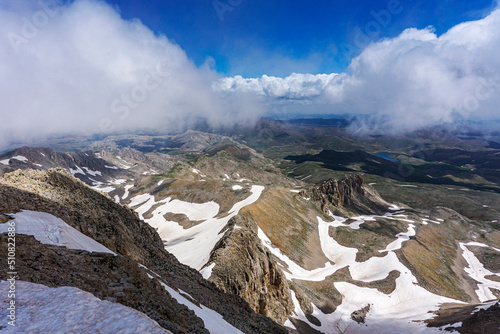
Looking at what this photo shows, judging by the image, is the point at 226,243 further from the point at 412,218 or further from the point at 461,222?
the point at 461,222

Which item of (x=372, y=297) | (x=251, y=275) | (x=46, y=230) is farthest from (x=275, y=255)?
(x=46, y=230)

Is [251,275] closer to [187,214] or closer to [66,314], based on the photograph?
[66,314]

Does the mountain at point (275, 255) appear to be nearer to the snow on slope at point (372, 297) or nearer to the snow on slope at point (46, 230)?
the snow on slope at point (372, 297)

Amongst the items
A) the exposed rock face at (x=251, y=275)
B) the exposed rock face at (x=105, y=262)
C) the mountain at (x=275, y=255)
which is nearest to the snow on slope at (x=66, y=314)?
the exposed rock face at (x=105, y=262)

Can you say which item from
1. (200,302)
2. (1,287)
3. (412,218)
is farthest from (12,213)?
(412,218)

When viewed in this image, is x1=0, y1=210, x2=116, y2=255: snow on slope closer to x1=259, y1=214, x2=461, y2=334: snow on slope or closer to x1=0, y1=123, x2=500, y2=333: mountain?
x1=0, y1=123, x2=500, y2=333: mountain

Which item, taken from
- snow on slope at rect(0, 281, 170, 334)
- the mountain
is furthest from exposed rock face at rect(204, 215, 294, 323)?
snow on slope at rect(0, 281, 170, 334)
